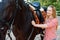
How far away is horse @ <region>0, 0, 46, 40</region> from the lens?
16.7 feet

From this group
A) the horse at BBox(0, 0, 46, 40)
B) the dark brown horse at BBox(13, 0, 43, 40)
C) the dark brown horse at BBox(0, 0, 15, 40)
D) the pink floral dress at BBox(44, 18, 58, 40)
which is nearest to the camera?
the dark brown horse at BBox(0, 0, 15, 40)

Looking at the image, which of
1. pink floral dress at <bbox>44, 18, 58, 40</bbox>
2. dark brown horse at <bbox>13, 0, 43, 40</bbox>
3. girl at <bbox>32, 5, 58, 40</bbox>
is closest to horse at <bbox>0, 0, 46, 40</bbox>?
dark brown horse at <bbox>13, 0, 43, 40</bbox>

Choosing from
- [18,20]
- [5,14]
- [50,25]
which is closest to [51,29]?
[50,25]

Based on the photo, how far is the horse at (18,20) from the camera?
5.09 metres

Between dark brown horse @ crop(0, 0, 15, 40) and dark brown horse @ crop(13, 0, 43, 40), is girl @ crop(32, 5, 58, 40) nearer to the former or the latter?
dark brown horse @ crop(13, 0, 43, 40)

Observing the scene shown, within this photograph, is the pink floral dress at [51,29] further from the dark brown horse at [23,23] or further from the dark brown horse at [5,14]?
the dark brown horse at [5,14]

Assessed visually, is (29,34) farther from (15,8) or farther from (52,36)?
(15,8)

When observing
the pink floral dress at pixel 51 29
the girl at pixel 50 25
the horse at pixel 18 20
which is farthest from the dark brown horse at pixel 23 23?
the pink floral dress at pixel 51 29

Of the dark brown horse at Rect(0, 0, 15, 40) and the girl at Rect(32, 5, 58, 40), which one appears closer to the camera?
the dark brown horse at Rect(0, 0, 15, 40)

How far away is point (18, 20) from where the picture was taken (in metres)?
5.96

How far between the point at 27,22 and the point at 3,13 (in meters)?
1.35

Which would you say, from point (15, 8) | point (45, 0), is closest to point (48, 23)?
point (15, 8)

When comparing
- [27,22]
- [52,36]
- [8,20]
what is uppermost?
[8,20]

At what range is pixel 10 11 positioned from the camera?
17.0 feet
